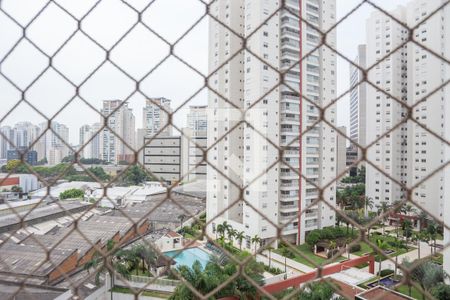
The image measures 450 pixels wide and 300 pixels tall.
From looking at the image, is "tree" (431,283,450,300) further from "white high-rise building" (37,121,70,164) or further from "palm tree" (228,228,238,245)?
"white high-rise building" (37,121,70,164)

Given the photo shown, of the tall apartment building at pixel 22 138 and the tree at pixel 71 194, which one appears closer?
the tall apartment building at pixel 22 138

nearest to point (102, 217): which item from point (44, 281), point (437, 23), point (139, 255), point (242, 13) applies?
point (139, 255)

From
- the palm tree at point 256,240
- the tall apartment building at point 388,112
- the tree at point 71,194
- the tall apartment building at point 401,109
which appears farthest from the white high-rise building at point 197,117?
the tree at point 71,194

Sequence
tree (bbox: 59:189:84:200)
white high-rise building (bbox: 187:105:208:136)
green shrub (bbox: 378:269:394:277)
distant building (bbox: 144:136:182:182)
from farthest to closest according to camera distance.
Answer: distant building (bbox: 144:136:182:182) < tree (bbox: 59:189:84:200) < green shrub (bbox: 378:269:394:277) < white high-rise building (bbox: 187:105:208:136)

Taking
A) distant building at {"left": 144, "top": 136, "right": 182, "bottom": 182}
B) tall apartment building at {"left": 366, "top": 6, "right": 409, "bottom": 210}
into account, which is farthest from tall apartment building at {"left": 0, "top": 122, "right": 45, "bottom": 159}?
tall apartment building at {"left": 366, "top": 6, "right": 409, "bottom": 210}

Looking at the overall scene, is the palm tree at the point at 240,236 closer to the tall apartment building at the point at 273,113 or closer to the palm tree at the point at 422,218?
the tall apartment building at the point at 273,113

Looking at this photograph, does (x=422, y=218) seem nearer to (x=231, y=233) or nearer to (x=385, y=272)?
(x=385, y=272)

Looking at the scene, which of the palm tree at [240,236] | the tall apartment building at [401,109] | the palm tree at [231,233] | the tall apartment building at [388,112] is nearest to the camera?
the palm tree at [240,236]

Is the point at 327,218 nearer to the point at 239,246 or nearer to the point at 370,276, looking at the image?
the point at 239,246

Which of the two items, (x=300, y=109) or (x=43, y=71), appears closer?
(x=43, y=71)
